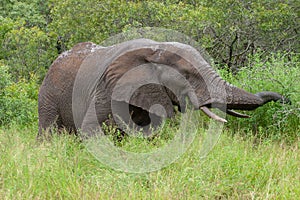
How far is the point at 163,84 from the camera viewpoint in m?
4.79

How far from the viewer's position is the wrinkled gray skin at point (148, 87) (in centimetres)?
456

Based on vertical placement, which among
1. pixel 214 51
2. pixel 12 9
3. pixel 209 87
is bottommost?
pixel 12 9

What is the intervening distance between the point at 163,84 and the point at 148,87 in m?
0.14

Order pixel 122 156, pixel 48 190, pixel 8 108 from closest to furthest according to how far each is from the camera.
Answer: pixel 48 190
pixel 122 156
pixel 8 108

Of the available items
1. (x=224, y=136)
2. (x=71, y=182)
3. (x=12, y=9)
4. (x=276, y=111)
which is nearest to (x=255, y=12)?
(x=276, y=111)

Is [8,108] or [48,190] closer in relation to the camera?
[48,190]

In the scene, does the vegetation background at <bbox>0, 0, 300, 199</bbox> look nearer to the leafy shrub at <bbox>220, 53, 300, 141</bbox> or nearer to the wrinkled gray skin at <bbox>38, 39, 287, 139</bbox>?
the leafy shrub at <bbox>220, 53, 300, 141</bbox>

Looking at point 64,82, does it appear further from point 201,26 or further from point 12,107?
point 201,26

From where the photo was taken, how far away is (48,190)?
3.70 metres

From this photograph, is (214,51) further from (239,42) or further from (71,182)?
(71,182)

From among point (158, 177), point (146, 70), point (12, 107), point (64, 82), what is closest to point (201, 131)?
point (146, 70)

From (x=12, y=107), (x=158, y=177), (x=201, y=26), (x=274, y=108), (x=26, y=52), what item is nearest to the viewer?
(x=158, y=177)

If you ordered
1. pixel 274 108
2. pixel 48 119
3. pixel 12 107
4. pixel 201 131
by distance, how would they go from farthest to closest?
pixel 12 107
pixel 48 119
pixel 274 108
pixel 201 131

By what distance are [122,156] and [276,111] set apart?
2.08 m
